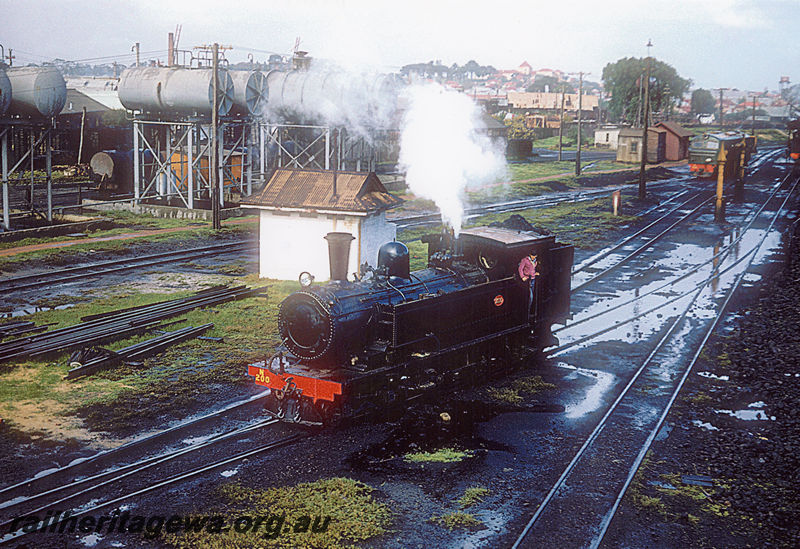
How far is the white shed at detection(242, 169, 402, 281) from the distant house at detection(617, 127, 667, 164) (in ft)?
176

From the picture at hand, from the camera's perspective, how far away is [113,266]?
23.8 meters

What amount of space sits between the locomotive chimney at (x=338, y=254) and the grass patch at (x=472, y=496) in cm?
410

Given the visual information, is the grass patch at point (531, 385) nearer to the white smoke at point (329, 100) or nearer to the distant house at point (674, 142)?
the white smoke at point (329, 100)

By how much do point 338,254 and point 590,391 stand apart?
18.2ft

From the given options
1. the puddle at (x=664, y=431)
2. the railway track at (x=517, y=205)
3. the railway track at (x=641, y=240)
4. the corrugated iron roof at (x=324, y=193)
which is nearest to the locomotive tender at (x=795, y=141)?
the railway track at (x=517, y=205)

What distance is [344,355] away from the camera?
1137cm

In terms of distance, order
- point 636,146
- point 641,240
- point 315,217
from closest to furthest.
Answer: point 315,217
point 641,240
point 636,146

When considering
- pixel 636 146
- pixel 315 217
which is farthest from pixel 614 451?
pixel 636 146

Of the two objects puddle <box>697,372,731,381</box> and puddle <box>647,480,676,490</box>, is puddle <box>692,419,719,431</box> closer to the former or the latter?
puddle <box>647,480,676,490</box>

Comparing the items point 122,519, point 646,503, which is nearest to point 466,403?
point 646,503

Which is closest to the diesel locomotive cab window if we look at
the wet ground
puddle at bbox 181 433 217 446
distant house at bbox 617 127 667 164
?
the wet ground

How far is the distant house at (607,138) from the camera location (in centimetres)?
9131

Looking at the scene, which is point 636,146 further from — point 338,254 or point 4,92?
point 338,254

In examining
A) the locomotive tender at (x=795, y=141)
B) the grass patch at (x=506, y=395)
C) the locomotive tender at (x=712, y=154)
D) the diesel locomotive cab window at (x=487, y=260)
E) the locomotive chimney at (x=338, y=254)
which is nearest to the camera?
the locomotive chimney at (x=338, y=254)
